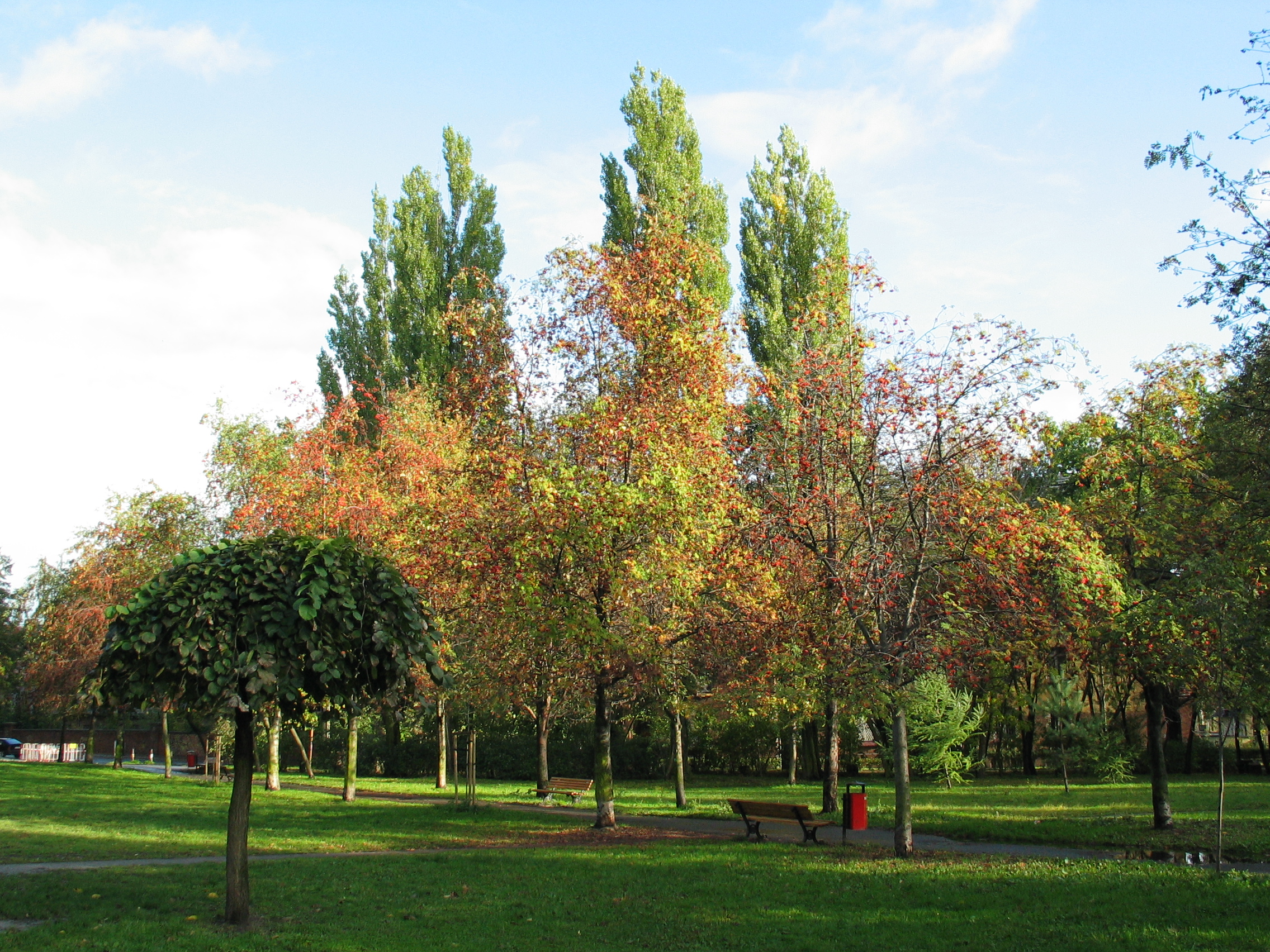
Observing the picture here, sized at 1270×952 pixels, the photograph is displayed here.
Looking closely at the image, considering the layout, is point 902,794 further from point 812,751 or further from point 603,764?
point 812,751

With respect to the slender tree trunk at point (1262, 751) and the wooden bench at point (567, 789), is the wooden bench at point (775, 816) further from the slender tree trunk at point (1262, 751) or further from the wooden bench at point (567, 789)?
the slender tree trunk at point (1262, 751)

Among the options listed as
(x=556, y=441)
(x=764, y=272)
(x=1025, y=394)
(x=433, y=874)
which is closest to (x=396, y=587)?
(x=433, y=874)

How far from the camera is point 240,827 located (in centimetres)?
977

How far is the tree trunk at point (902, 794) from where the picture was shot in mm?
14578

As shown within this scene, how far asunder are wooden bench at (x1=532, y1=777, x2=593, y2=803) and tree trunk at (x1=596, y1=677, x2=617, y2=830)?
Answer: 5.48 meters

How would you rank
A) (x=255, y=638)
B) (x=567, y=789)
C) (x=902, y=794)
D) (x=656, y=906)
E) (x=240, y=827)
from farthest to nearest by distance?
(x=567, y=789) < (x=902, y=794) < (x=656, y=906) < (x=240, y=827) < (x=255, y=638)

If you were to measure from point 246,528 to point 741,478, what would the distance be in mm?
14412

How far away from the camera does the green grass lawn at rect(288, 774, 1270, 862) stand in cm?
1652

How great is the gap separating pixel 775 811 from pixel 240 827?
9.28m

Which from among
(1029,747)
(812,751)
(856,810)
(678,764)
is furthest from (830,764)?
(1029,747)

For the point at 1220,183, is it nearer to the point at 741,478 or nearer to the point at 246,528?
the point at 741,478

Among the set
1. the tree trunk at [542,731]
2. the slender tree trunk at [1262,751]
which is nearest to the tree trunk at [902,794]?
the tree trunk at [542,731]

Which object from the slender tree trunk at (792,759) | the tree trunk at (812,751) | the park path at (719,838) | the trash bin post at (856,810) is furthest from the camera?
the tree trunk at (812,751)

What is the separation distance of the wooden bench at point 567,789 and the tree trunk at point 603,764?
5.48 m
